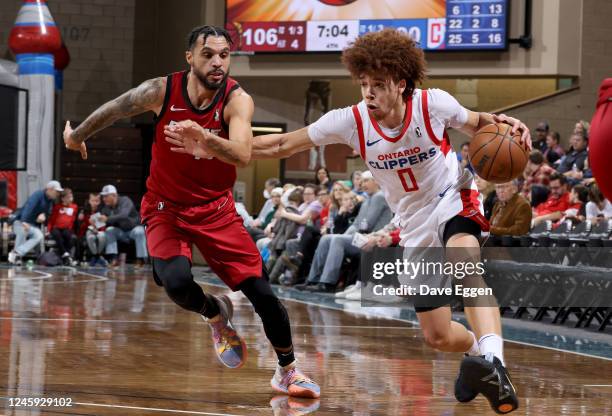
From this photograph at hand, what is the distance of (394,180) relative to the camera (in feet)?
16.1

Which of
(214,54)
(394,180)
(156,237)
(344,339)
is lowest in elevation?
(344,339)

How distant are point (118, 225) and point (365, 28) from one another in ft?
17.2

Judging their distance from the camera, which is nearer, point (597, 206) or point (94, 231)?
point (597, 206)

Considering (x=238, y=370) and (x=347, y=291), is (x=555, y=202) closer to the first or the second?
(x=347, y=291)

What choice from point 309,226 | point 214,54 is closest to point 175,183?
point 214,54

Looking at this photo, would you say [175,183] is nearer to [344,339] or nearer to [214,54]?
[214,54]

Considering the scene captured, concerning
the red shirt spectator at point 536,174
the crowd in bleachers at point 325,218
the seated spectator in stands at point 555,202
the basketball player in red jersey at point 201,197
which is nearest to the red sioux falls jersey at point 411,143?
the basketball player in red jersey at point 201,197

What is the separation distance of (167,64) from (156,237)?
55.6 ft

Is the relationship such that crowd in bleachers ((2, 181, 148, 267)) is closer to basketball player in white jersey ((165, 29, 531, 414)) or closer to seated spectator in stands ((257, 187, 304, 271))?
seated spectator in stands ((257, 187, 304, 271))

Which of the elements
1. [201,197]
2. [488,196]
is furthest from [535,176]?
[201,197]

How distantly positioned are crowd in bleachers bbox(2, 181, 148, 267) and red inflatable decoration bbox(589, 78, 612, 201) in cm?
1428

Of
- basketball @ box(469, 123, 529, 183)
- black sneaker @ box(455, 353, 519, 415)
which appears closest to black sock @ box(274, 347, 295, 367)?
black sneaker @ box(455, 353, 519, 415)

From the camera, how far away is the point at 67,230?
666 inches

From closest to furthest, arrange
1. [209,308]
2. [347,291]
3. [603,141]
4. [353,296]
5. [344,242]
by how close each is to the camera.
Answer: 1. [603,141]
2. [209,308]
3. [353,296]
4. [347,291]
5. [344,242]
